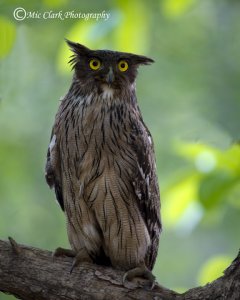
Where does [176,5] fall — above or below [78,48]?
above

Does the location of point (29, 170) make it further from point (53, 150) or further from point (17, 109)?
point (53, 150)

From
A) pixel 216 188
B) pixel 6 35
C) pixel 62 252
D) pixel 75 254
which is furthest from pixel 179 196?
pixel 6 35

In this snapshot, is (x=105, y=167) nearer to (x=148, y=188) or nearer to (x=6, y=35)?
(x=148, y=188)

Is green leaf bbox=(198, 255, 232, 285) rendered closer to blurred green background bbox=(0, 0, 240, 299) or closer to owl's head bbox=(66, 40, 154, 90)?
blurred green background bbox=(0, 0, 240, 299)

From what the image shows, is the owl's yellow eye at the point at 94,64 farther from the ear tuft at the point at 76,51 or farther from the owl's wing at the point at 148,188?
the owl's wing at the point at 148,188

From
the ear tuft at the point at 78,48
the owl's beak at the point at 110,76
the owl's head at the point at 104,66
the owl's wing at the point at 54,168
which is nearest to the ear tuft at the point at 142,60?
the owl's head at the point at 104,66

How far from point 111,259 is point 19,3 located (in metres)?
1.75

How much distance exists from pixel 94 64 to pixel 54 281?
56.2 inches

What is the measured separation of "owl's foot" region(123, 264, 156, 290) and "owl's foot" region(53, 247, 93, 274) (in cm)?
30

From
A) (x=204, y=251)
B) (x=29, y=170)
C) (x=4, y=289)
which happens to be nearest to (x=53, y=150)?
(x=4, y=289)

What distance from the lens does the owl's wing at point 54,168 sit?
4.30 meters

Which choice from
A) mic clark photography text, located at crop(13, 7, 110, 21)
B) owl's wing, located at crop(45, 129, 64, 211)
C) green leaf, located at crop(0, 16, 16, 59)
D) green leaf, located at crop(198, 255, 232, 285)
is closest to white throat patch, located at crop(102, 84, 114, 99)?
owl's wing, located at crop(45, 129, 64, 211)

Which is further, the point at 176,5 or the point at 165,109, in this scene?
the point at 165,109

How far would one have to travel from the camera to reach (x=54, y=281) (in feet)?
12.2
